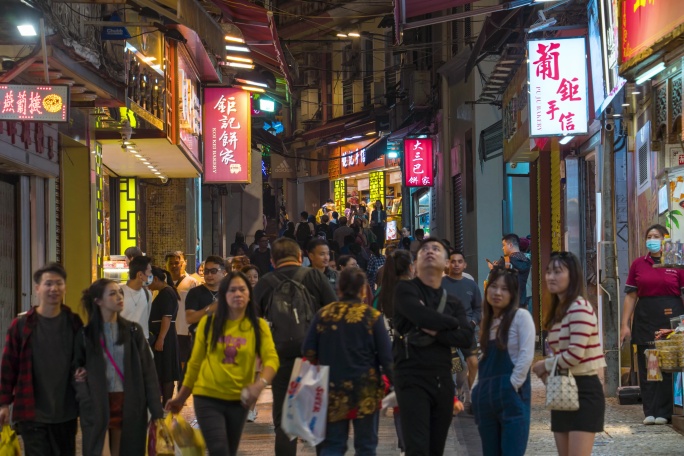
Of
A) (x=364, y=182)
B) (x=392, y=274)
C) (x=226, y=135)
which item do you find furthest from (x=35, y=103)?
(x=364, y=182)

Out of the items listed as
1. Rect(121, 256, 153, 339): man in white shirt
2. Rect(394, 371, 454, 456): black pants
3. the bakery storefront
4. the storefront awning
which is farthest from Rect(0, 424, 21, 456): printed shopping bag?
the bakery storefront

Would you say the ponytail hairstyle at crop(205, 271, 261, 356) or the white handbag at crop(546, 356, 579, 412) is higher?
the ponytail hairstyle at crop(205, 271, 261, 356)

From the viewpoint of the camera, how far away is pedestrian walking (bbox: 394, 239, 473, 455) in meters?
7.84

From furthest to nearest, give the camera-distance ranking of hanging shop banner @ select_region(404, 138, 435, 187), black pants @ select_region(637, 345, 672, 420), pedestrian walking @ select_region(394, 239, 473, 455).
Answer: hanging shop banner @ select_region(404, 138, 435, 187) → black pants @ select_region(637, 345, 672, 420) → pedestrian walking @ select_region(394, 239, 473, 455)

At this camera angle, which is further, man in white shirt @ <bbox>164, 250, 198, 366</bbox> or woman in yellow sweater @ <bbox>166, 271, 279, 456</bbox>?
man in white shirt @ <bbox>164, 250, 198, 366</bbox>

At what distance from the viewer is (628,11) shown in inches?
475

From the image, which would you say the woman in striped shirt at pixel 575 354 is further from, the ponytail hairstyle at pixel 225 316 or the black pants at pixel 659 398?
the black pants at pixel 659 398

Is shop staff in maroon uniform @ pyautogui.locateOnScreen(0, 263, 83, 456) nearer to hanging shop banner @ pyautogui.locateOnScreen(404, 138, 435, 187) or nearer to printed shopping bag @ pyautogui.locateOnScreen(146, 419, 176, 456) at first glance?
printed shopping bag @ pyautogui.locateOnScreen(146, 419, 176, 456)

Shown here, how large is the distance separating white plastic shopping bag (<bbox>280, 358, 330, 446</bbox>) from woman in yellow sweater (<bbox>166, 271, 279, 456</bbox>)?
291mm

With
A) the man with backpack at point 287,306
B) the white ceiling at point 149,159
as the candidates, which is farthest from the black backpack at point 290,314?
the white ceiling at point 149,159

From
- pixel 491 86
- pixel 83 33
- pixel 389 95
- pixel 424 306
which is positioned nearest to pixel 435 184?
pixel 389 95

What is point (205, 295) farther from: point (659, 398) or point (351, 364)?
point (351, 364)

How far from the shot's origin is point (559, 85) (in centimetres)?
1523

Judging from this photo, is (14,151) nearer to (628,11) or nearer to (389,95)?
(628,11)
